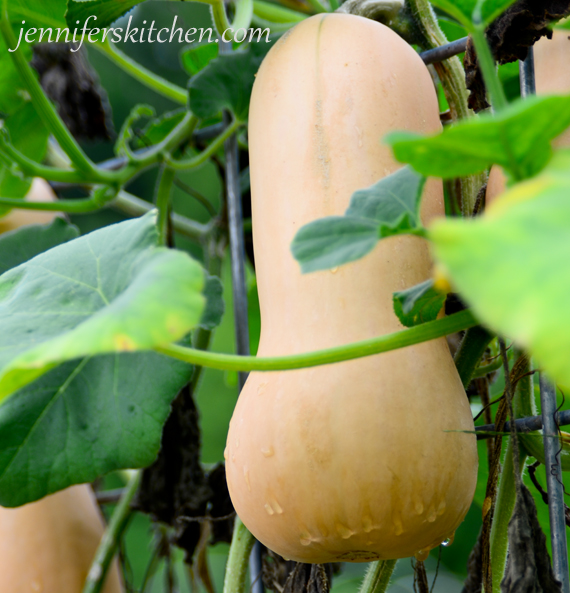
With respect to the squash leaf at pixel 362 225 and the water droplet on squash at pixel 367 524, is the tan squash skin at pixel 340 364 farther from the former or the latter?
the squash leaf at pixel 362 225

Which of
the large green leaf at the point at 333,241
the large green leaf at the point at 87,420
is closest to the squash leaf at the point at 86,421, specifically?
the large green leaf at the point at 87,420

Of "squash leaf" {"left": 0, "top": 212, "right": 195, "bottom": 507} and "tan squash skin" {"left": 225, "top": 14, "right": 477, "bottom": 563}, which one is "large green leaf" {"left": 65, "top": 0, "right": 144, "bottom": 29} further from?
"squash leaf" {"left": 0, "top": 212, "right": 195, "bottom": 507}

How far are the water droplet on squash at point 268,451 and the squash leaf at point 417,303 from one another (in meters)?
0.12

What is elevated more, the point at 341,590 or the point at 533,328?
the point at 533,328

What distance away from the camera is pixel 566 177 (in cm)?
21

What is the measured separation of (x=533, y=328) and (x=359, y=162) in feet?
0.99

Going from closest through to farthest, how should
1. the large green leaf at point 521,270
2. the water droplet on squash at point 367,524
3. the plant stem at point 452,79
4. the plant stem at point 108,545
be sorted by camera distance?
the large green leaf at point 521,270 → the water droplet on squash at point 367,524 → the plant stem at point 452,79 → the plant stem at point 108,545

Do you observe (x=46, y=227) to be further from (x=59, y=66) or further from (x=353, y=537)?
(x=353, y=537)

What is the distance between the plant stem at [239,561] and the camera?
1.72ft

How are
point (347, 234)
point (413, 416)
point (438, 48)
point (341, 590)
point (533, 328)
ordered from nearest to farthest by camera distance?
point (533, 328), point (347, 234), point (413, 416), point (438, 48), point (341, 590)

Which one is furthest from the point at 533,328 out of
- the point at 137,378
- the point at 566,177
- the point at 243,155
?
the point at 243,155

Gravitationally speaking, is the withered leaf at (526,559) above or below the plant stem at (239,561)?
above

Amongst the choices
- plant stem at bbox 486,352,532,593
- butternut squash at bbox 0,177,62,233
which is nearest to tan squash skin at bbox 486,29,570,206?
plant stem at bbox 486,352,532,593

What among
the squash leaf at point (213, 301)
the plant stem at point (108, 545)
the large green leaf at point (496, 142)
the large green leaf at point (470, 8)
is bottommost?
the plant stem at point (108, 545)
